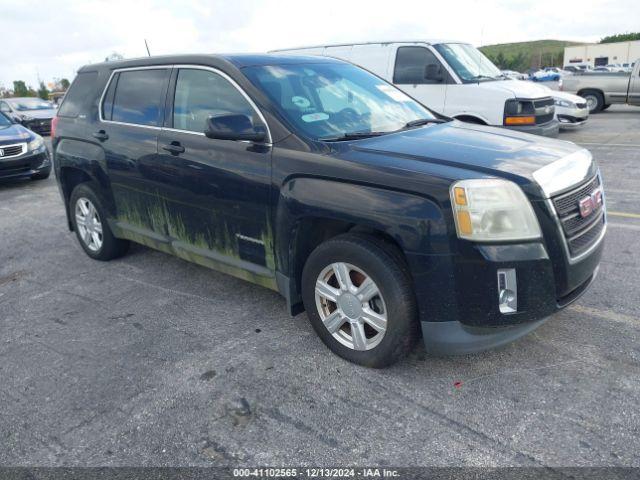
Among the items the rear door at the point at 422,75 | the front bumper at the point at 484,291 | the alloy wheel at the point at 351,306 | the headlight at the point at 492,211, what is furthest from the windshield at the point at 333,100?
the rear door at the point at 422,75

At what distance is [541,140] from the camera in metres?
3.42

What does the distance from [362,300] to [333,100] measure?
1475 mm

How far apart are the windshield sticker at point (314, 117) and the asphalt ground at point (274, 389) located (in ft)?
4.62

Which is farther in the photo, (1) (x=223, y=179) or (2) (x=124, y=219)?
(2) (x=124, y=219)

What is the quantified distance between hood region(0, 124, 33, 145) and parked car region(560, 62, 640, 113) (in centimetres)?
1601

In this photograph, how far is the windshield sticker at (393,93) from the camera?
4162mm

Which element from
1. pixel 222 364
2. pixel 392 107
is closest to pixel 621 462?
pixel 222 364

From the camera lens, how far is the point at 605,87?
17.4 meters

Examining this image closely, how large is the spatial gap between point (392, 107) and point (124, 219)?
2500mm

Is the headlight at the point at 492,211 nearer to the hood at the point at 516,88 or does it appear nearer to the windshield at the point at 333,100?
the windshield at the point at 333,100

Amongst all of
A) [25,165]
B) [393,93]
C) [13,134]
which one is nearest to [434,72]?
[393,93]

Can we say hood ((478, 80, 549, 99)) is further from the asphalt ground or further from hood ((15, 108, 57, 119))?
hood ((15, 108, 57, 119))

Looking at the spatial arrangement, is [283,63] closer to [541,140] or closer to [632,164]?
[541,140]

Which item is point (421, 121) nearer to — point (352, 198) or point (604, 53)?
point (352, 198)
